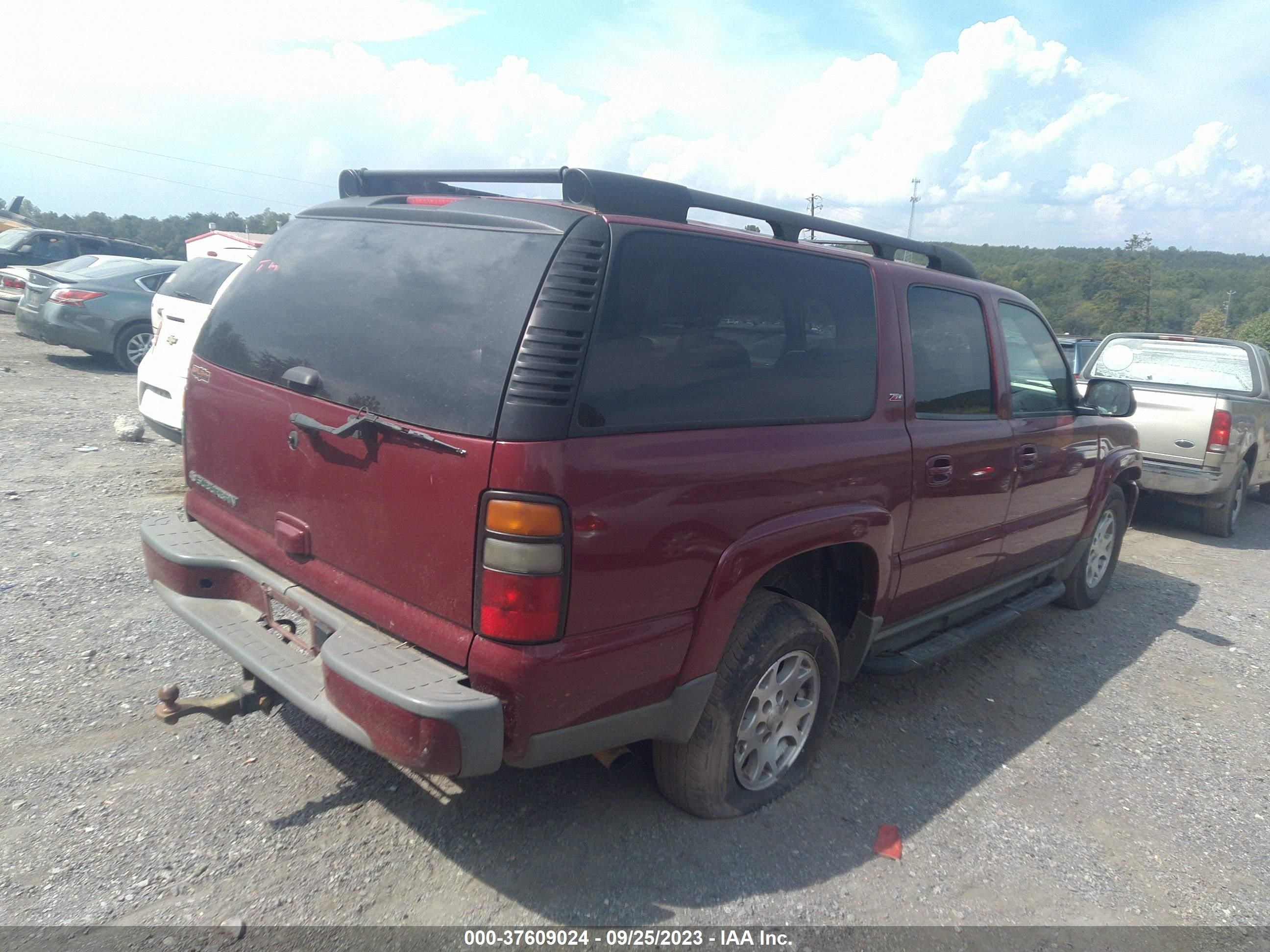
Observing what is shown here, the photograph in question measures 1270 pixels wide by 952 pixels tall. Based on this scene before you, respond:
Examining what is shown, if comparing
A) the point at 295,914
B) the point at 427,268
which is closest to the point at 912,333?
the point at 427,268

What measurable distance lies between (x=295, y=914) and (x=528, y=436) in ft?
5.06

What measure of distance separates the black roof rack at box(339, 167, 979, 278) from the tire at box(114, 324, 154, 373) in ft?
31.8

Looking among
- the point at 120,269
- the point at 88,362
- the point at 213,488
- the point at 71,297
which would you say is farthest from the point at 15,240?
the point at 213,488

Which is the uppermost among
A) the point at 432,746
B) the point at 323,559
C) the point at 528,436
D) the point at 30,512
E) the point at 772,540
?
the point at 528,436

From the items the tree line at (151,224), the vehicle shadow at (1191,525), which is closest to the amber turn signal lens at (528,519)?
the vehicle shadow at (1191,525)

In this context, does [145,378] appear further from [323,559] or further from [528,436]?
[528,436]

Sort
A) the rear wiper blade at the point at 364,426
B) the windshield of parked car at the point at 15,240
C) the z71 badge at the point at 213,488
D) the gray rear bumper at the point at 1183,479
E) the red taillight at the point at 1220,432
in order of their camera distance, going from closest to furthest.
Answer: the rear wiper blade at the point at 364,426 → the z71 badge at the point at 213,488 → the red taillight at the point at 1220,432 → the gray rear bumper at the point at 1183,479 → the windshield of parked car at the point at 15,240

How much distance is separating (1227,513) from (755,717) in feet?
22.6

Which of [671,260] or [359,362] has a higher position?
[671,260]

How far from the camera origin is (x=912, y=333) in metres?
3.66

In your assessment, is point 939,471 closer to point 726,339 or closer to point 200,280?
point 726,339

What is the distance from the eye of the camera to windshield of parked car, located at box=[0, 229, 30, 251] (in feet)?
56.4

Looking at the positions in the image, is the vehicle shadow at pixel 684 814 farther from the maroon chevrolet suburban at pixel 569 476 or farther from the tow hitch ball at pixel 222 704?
the tow hitch ball at pixel 222 704

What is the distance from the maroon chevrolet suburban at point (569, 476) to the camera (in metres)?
2.30
